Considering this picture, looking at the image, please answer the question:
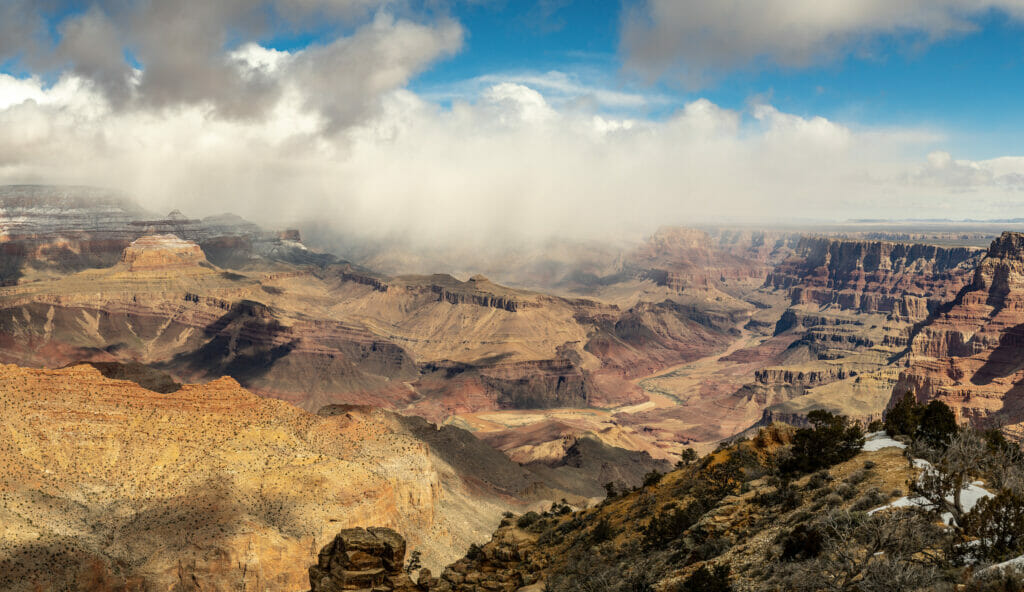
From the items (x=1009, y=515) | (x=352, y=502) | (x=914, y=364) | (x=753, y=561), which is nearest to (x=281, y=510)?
(x=352, y=502)

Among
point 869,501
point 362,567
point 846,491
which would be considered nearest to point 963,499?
point 869,501

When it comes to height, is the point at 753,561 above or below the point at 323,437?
above

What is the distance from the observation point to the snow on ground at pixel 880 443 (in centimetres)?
4013

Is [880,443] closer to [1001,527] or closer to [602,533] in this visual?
[602,533]

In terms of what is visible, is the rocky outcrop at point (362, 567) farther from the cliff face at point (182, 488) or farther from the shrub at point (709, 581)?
the cliff face at point (182, 488)

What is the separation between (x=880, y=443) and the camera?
4231 centimetres

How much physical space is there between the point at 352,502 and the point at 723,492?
43.2 m

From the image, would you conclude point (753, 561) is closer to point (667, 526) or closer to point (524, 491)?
point (667, 526)

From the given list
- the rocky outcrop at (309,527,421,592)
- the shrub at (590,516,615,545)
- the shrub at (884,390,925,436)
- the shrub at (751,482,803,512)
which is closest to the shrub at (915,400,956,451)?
the shrub at (884,390,925,436)

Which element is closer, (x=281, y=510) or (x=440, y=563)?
(x=281, y=510)

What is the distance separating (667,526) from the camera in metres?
38.9

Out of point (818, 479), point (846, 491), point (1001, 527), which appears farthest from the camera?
point (818, 479)

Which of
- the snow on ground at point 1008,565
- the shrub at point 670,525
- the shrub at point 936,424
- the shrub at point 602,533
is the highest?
the snow on ground at point 1008,565

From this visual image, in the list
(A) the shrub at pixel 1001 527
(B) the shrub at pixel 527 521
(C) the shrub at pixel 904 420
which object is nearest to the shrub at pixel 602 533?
(B) the shrub at pixel 527 521
